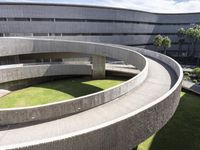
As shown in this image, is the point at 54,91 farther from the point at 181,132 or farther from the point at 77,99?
the point at 181,132

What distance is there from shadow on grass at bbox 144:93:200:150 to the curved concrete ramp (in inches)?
156

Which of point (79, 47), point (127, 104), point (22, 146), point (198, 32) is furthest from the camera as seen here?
point (198, 32)

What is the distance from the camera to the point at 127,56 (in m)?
23.2

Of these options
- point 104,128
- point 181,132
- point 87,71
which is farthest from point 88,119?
point 87,71

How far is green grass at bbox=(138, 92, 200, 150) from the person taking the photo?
14531 mm

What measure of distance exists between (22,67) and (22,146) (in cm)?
2074

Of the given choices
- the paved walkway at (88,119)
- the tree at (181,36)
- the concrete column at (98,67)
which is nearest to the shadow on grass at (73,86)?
the concrete column at (98,67)

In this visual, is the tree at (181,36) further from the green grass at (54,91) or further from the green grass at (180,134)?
the green grass at (180,134)

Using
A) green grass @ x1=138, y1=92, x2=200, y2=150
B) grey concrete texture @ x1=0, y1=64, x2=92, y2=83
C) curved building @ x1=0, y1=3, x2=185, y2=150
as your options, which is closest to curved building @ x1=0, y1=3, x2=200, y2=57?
curved building @ x1=0, y1=3, x2=185, y2=150

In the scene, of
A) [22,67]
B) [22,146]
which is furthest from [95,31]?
[22,146]

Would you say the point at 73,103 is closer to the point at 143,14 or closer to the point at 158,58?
the point at 158,58

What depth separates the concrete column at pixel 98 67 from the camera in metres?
29.5

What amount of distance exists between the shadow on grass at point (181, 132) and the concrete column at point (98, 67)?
1310 centimetres

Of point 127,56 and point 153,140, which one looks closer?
point 153,140
